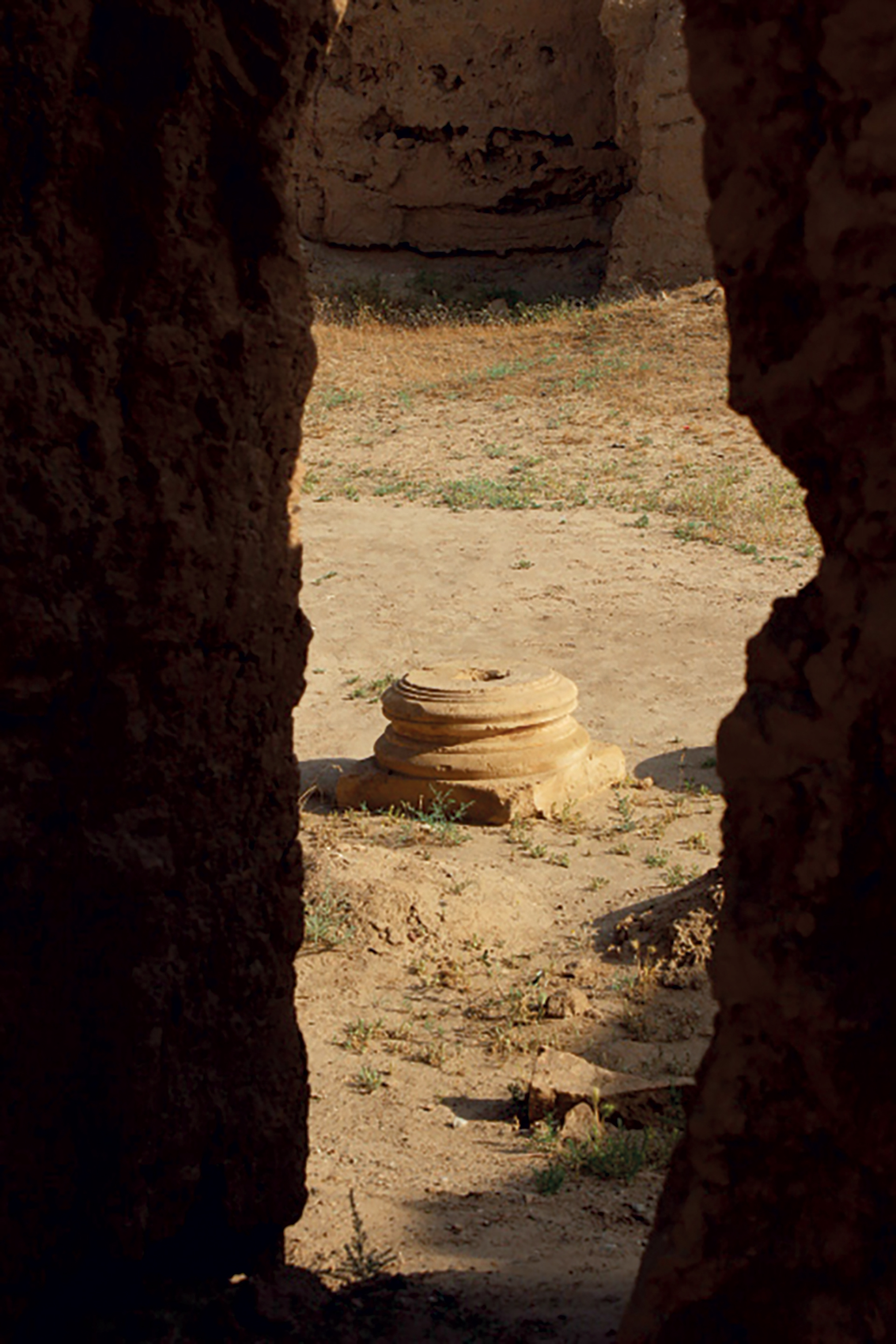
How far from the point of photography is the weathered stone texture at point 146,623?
7.65 ft

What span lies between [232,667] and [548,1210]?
1835mm

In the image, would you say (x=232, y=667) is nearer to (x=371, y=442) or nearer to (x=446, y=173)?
(x=371, y=442)

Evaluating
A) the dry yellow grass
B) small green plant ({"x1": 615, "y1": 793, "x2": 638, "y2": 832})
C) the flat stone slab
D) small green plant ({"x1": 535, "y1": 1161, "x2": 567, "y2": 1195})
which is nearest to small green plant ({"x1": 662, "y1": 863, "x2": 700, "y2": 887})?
small green plant ({"x1": 615, "y1": 793, "x2": 638, "y2": 832})

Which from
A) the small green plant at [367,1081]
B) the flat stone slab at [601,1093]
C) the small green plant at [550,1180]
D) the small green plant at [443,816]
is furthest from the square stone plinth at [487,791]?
the small green plant at [550,1180]

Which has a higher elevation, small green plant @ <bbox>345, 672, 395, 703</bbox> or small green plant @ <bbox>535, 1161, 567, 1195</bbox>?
small green plant @ <bbox>345, 672, 395, 703</bbox>

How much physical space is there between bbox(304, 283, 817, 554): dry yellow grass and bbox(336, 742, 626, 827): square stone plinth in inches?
172

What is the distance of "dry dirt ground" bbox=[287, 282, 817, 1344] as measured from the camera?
3557mm

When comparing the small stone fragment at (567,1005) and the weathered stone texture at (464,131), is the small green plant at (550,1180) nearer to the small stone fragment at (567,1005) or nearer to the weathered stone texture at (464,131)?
the small stone fragment at (567,1005)

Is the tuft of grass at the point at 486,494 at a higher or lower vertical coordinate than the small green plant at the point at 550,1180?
higher

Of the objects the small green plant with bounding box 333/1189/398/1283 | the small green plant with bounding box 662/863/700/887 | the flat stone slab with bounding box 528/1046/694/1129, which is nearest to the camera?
the small green plant with bounding box 333/1189/398/1283

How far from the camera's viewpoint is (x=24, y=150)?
2.28 m

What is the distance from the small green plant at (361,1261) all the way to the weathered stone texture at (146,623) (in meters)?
0.34

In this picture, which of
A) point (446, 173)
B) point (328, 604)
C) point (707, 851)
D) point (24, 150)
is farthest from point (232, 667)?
point (446, 173)

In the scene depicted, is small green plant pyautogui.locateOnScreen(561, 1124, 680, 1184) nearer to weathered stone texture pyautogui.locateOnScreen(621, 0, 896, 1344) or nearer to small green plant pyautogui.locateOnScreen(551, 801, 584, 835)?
weathered stone texture pyautogui.locateOnScreen(621, 0, 896, 1344)
